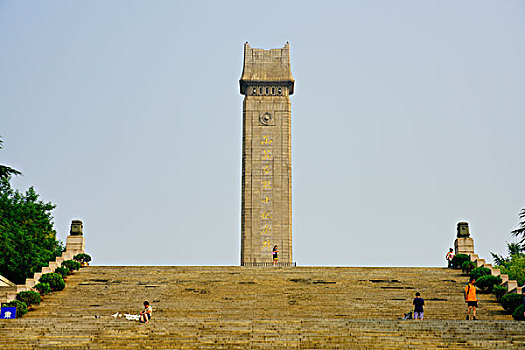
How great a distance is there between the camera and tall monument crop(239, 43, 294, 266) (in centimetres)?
6531

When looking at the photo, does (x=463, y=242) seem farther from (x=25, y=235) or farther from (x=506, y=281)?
(x=25, y=235)

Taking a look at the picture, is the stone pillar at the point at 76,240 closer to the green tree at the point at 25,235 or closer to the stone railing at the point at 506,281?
the green tree at the point at 25,235

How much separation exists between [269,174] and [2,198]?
20.9 meters

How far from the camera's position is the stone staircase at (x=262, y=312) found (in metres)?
24.9

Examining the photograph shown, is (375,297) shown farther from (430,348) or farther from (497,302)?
(430,348)

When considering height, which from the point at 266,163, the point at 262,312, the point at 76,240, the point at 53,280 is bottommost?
the point at 262,312

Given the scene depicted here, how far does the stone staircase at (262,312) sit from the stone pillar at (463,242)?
3021 mm

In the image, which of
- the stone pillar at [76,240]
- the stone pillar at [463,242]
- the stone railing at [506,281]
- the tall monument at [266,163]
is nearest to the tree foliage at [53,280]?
the stone pillar at [76,240]

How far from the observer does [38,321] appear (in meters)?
27.2

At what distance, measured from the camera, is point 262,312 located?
1248 inches

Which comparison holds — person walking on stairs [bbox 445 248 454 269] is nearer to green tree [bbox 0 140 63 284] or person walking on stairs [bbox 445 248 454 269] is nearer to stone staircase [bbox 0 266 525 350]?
stone staircase [bbox 0 266 525 350]

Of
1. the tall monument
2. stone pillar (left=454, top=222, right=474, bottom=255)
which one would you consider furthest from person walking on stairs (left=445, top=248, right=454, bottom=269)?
the tall monument

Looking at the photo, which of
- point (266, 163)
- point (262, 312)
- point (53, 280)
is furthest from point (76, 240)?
point (266, 163)

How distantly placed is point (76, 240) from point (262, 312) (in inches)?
557
